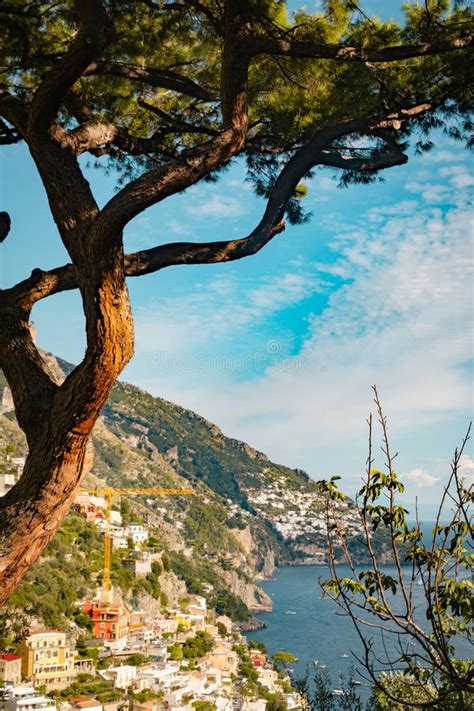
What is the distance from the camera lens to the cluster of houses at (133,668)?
19.8 m

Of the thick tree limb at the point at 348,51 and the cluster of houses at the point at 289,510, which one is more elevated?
the cluster of houses at the point at 289,510

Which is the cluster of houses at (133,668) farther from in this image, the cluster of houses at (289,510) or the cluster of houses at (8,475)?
the cluster of houses at (289,510)

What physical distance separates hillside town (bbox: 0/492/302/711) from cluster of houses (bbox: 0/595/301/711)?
0.11 ft

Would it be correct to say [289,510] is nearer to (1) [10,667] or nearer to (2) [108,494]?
(2) [108,494]

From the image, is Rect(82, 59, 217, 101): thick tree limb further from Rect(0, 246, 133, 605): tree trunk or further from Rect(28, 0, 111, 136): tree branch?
Rect(0, 246, 133, 605): tree trunk

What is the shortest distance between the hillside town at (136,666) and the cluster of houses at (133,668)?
35 millimetres

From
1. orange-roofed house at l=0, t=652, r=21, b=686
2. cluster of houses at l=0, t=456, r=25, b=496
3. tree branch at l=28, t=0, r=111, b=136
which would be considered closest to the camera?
tree branch at l=28, t=0, r=111, b=136

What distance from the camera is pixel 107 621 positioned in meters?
28.9

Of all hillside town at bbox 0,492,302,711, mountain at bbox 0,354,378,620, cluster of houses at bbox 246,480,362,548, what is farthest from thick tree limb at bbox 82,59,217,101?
cluster of houses at bbox 246,480,362,548

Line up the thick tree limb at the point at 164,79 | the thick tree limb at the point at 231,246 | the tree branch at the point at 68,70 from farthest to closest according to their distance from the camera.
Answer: the thick tree limb at the point at 164,79, the thick tree limb at the point at 231,246, the tree branch at the point at 68,70

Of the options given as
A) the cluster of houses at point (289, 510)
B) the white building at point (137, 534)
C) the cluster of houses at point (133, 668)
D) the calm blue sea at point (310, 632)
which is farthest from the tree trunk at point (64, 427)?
the cluster of houses at point (289, 510)

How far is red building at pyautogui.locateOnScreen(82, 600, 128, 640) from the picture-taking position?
28.5 meters

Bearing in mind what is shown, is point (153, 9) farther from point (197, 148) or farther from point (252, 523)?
point (252, 523)

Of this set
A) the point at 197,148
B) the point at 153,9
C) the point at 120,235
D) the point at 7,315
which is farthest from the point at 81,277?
the point at 153,9
